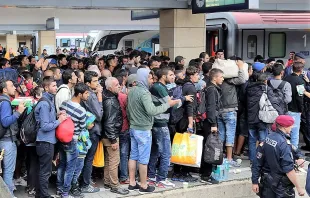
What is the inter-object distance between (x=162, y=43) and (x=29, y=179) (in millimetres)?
5855

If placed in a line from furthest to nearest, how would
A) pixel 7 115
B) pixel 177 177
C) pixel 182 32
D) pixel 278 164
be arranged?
pixel 182 32, pixel 177 177, pixel 7 115, pixel 278 164

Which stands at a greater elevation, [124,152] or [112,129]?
[112,129]

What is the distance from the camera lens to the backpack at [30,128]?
19.4 feet

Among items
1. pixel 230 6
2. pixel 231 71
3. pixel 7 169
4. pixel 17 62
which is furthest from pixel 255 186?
pixel 17 62

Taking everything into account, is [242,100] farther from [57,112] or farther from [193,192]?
[57,112]

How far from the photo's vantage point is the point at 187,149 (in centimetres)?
695

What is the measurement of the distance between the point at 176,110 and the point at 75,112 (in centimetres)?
169

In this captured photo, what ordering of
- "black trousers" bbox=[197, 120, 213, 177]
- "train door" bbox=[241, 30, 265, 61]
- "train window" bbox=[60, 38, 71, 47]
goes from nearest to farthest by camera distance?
"black trousers" bbox=[197, 120, 213, 177] < "train door" bbox=[241, 30, 265, 61] < "train window" bbox=[60, 38, 71, 47]

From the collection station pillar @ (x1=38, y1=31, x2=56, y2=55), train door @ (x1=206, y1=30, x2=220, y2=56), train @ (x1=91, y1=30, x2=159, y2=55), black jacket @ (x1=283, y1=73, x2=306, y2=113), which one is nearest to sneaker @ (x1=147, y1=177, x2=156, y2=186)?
black jacket @ (x1=283, y1=73, x2=306, y2=113)

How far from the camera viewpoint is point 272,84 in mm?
8031

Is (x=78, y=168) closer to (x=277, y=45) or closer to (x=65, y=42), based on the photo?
(x=277, y=45)

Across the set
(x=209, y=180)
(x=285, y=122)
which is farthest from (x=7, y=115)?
(x=285, y=122)

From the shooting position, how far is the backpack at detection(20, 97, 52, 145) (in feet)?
19.4

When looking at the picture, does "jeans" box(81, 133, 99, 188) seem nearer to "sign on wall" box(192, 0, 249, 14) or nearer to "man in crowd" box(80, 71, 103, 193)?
"man in crowd" box(80, 71, 103, 193)
